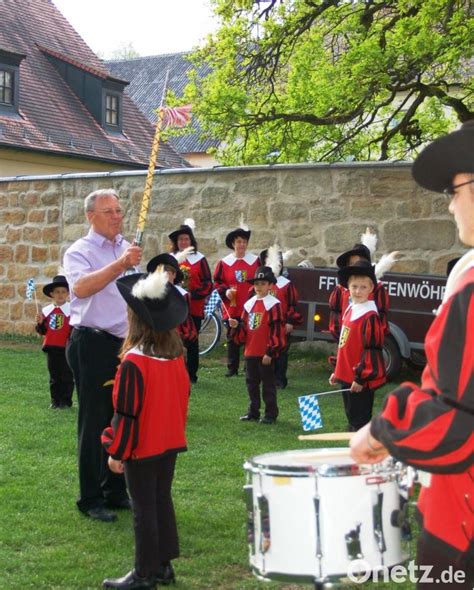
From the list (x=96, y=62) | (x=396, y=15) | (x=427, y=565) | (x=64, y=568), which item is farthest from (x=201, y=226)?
(x=96, y=62)

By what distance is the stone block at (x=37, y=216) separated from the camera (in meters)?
17.5

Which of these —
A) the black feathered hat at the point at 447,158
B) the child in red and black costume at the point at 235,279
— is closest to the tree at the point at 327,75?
the child in red and black costume at the point at 235,279

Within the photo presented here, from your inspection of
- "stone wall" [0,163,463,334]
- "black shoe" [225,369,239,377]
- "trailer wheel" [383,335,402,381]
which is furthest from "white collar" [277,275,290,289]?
"stone wall" [0,163,463,334]

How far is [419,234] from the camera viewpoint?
13727mm

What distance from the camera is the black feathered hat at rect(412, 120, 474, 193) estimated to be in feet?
9.66

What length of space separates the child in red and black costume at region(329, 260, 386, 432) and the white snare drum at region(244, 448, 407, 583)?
5198 mm

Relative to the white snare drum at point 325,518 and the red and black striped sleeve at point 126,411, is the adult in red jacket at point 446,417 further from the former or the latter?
the red and black striped sleeve at point 126,411

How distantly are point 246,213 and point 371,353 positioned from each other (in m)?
7.01

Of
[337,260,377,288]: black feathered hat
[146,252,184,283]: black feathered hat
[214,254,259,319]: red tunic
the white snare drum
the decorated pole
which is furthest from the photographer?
[214,254,259,319]: red tunic

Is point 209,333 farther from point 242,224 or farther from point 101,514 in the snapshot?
point 101,514

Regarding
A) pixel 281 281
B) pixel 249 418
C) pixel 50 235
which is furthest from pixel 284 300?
pixel 50 235

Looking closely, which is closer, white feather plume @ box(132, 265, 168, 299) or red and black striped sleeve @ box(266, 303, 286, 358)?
white feather plume @ box(132, 265, 168, 299)

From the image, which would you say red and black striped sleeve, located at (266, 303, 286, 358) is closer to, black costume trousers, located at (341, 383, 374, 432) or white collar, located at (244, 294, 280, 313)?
white collar, located at (244, 294, 280, 313)

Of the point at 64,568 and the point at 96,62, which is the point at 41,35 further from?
the point at 64,568
